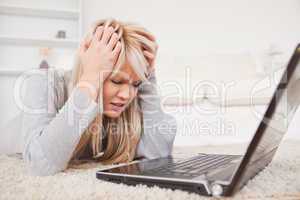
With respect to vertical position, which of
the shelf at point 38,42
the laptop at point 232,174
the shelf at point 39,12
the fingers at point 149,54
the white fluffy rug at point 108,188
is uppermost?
the shelf at point 39,12

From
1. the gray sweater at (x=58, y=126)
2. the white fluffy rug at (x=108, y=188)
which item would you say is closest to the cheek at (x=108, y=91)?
the gray sweater at (x=58, y=126)

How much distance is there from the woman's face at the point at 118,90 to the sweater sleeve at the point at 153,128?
0.14 meters

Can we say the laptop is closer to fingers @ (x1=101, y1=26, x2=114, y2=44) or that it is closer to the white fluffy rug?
the white fluffy rug

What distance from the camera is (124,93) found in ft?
2.70

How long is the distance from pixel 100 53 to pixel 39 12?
6.32ft

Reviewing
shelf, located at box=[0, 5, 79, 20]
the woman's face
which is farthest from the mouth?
shelf, located at box=[0, 5, 79, 20]

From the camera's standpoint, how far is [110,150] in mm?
888

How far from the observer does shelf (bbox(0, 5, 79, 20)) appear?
2307mm

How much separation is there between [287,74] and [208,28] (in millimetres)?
2672

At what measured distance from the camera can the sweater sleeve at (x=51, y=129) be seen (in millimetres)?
617

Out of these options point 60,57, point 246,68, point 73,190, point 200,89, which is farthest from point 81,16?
point 73,190

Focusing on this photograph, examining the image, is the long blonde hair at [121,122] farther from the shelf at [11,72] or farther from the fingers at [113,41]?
the shelf at [11,72]

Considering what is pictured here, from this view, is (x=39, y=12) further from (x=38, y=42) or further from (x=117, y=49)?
(x=117, y=49)

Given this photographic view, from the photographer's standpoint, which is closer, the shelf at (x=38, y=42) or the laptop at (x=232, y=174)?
the laptop at (x=232, y=174)
